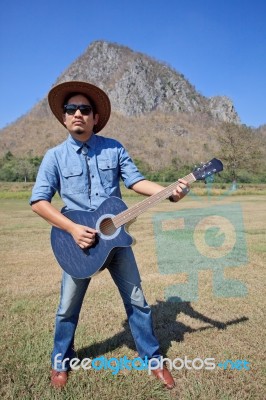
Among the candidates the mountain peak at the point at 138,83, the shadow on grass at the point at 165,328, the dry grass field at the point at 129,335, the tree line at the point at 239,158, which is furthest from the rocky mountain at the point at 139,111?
the shadow on grass at the point at 165,328

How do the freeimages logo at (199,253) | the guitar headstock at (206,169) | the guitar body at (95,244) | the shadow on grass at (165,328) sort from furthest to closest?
the freeimages logo at (199,253)
the shadow on grass at (165,328)
the guitar headstock at (206,169)
the guitar body at (95,244)

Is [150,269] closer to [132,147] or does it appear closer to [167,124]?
[132,147]

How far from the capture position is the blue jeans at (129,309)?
10.5ft

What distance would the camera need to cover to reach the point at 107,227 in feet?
10.2

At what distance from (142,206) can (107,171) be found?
471 mm

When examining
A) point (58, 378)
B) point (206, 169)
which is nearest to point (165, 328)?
point (58, 378)

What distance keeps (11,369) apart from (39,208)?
5.60ft

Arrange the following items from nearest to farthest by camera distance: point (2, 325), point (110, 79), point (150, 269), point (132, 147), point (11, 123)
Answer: point (2, 325)
point (150, 269)
point (132, 147)
point (11, 123)
point (110, 79)

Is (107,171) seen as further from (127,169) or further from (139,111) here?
(139,111)

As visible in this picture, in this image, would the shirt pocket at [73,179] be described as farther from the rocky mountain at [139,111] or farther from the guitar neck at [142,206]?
the rocky mountain at [139,111]

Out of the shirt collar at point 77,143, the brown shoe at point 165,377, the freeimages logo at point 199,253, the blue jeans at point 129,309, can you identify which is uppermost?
the shirt collar at point 77,143

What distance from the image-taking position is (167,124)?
5320 inches

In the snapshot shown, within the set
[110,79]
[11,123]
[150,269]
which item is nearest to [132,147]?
[11,123]

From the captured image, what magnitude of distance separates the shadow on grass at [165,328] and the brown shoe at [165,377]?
0.56 m
